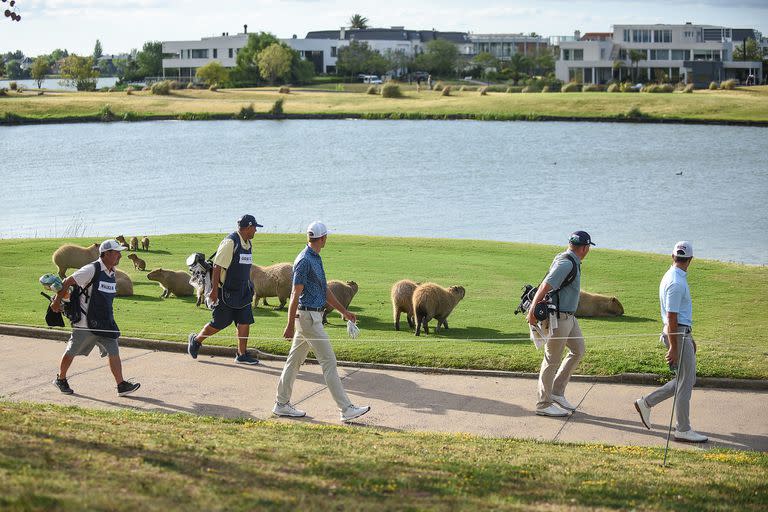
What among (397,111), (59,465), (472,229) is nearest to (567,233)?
(472,229)

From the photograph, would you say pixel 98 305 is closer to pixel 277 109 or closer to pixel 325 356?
pixel 325 356

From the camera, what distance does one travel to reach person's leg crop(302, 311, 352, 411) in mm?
12039

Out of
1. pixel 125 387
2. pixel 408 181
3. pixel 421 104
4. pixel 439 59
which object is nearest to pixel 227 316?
pixel 125 387

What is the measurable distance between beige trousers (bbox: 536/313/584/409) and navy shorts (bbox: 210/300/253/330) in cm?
465

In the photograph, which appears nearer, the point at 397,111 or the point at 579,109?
the point at 579,109

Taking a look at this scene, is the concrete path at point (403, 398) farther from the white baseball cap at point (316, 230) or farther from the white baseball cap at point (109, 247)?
the white baseball cap at point (316, 230)

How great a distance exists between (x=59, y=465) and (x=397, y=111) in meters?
102

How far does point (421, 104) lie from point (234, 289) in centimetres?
9865

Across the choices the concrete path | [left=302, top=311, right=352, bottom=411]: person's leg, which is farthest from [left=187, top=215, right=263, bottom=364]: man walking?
[left=302, top=311, right=352, bottom=411]: person's leg

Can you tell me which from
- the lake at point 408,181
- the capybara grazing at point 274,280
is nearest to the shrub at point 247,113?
the lake at point 408,181

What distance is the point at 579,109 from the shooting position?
4031 inches

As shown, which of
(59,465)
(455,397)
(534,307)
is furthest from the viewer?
(455,397)

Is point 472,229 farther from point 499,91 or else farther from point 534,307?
point 499,91

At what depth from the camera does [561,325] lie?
40.9ft
